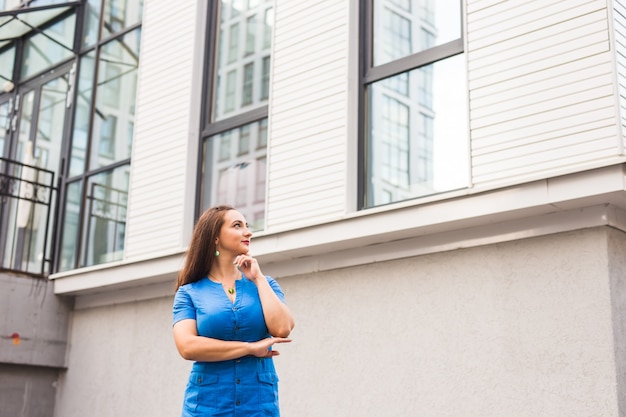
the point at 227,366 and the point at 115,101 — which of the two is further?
the point at 115,101

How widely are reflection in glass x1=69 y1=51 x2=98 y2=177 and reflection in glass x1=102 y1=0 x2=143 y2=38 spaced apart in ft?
1.33

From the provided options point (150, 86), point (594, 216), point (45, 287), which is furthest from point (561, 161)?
point (45, 287)

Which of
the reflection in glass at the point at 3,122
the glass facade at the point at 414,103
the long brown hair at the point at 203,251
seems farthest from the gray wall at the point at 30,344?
the long brown hair at the point at 203,251

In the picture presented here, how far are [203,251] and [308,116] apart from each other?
3691 mm

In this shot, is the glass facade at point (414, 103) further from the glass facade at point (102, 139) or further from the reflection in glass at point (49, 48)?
the reflection in glass at point (49, 48)

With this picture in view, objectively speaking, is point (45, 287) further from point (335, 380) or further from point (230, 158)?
point (335, 380)

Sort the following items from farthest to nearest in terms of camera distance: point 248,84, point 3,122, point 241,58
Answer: point 3,122 → point 241,58 → point 248,84

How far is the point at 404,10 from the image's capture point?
674 centimetres

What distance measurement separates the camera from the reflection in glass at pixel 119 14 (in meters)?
9.52

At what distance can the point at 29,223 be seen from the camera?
10055 mm

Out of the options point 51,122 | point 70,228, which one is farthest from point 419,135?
point 51,122

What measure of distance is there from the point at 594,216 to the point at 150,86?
5313 millimetres

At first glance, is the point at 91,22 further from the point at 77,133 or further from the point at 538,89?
the point at 538,89

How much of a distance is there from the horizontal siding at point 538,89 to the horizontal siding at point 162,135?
3466 mm
